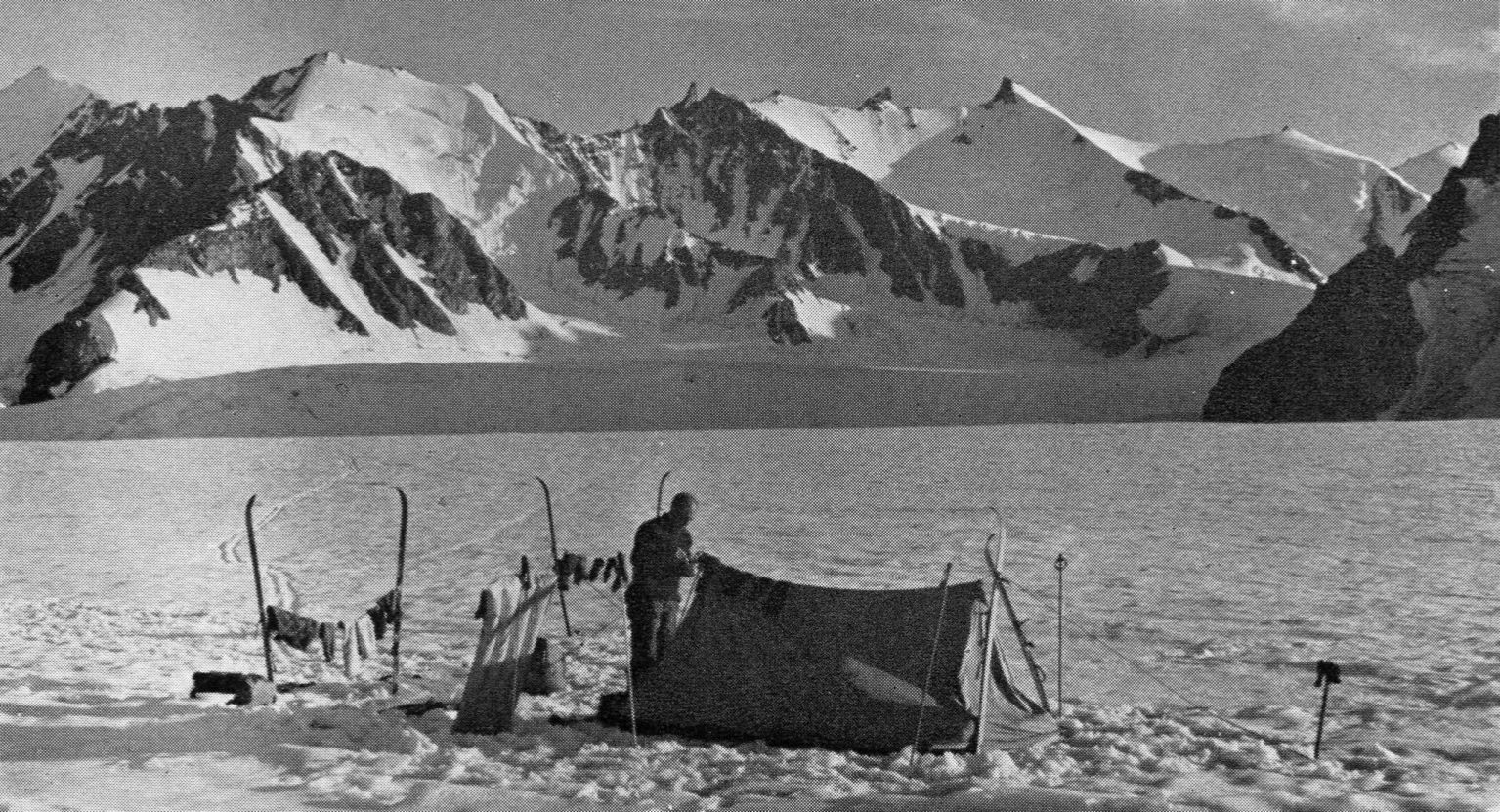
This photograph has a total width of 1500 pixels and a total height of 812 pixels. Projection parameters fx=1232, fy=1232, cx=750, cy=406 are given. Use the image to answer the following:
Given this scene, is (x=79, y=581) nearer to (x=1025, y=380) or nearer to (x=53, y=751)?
(x=53, y=751)

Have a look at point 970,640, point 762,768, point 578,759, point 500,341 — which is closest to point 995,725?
point 970,640

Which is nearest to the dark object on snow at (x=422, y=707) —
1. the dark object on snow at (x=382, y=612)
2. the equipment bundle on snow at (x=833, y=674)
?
the dark object on snow at (x=382, y=612)

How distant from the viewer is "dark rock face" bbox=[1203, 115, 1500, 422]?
109250 mm

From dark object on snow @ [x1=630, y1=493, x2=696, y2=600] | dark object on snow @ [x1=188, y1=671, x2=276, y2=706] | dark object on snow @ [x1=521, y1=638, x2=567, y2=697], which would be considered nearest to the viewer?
dark object on snow @ [x1=630, y1=493, x2=696, y2=600]

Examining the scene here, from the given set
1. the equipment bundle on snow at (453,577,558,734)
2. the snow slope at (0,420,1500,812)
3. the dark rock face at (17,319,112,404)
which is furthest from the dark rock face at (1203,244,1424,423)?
the dark rock face at (17,319,112,404)

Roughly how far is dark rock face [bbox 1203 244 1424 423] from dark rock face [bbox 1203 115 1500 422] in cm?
11

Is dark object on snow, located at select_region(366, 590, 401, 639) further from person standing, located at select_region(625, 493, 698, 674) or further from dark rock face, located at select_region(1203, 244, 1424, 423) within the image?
dark rock face, located at select_region(1203, 244, 1424, 423)

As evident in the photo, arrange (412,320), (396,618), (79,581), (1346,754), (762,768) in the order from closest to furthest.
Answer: (762,768), (1346,754), (396,618), (79,581), (412,320)

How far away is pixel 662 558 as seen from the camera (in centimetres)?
1013

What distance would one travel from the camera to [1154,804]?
319 inches

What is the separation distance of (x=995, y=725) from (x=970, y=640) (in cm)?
71

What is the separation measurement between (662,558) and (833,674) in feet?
5.50

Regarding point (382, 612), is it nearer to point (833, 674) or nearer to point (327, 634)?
point (327, 634)

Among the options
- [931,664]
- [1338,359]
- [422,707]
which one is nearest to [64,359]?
[1338,359]
